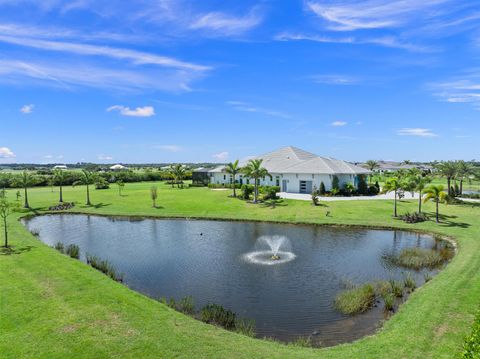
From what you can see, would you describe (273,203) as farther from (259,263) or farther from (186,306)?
(186,306)

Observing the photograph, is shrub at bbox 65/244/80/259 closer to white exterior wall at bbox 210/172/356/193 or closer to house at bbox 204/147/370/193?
house at bbox 204/147/370/193

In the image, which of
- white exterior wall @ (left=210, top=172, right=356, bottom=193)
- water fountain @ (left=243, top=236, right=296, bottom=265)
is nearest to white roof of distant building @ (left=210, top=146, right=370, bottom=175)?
white exterior wall @ (left=210, top=172, right=356, bottom=193)

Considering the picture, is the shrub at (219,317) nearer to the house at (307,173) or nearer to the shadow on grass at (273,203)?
the shadow on grass at (273,203)

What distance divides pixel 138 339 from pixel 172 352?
1557 millimetres

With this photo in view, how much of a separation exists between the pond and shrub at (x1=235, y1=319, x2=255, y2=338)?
13.1 inches

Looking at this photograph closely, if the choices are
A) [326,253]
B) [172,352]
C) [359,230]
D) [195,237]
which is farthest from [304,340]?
[359,230]

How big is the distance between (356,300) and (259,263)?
8204 millimetres

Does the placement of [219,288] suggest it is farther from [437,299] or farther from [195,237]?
[195,237]

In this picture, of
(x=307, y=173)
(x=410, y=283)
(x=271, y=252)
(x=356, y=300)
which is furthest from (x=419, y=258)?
(x=307, y=173)

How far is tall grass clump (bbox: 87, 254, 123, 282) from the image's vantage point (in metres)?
21.5

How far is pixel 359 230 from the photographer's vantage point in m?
35.1

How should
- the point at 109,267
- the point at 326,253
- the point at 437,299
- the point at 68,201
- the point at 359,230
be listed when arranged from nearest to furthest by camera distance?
the point at 437,299 → the point at 109,267 → the point at 326,253 → the point at 359,230 → the point at 68,201

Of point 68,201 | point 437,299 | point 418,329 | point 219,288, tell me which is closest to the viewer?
point 418,329

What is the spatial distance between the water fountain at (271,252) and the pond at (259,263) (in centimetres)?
7
